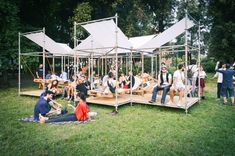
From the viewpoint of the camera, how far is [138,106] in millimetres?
9180

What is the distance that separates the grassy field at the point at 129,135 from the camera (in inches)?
185

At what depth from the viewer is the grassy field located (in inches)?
185

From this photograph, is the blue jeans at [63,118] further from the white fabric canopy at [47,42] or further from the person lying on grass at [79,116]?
the white fabric canopy at [47,42]

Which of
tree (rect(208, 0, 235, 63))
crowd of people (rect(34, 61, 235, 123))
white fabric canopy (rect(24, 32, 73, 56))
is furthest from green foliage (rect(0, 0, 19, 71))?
tree (rect(208, 0, 235, 63))

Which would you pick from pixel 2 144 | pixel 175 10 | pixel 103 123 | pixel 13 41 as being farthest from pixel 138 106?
pixel 175 10

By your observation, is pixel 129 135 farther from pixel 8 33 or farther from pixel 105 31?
pixel 8 33

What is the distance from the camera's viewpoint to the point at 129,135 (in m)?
5.61

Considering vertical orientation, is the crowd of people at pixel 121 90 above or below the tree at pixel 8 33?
below

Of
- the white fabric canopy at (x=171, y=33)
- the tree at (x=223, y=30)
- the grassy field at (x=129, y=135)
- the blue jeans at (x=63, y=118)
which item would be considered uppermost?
the tree at (x=223, y=30)

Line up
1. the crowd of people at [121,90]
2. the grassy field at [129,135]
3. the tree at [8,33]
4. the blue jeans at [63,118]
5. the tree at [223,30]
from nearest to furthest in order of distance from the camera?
the grassy field at [129,135], the blue jeans at [63,118], the crowd of people at [121,90], the tree at [8,33], the tree at [223,30]

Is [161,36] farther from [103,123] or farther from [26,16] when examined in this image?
[26,16]

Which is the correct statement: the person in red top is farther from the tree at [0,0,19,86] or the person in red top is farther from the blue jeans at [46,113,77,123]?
the tree at [0,0,19,86]

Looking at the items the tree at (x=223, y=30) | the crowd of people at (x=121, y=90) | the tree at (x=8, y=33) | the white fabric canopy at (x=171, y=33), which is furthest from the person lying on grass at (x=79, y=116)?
the tree at (x=223, y=30)

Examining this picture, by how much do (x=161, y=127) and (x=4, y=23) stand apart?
12.6 metres
